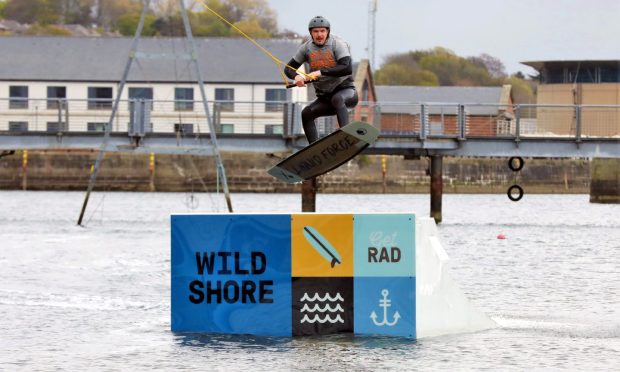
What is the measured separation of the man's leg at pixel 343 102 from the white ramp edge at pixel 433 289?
2.24 metres

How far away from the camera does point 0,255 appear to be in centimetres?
3466

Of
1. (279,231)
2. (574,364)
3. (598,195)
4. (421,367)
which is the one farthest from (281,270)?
(598,195)

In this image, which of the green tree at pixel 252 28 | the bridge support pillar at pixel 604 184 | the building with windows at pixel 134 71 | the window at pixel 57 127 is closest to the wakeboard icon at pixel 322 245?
the window at pixel 57 127

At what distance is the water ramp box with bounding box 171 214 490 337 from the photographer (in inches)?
664

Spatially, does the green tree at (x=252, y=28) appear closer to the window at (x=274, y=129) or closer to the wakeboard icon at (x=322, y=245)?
the window at (x=274, y=129)

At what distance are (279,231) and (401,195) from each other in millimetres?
85045

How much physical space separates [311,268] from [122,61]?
289 feet

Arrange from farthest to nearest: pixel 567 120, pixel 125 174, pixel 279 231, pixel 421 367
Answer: pixel 125 174
pixel 567 120
pixel 279 231
pixel 421 367

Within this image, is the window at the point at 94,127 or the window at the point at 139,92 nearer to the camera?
the window at the point at 94,127

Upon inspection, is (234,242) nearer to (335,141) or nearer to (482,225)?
(335,141)

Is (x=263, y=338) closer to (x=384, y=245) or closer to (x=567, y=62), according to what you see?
(x=384, y=245)

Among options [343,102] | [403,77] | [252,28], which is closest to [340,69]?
[343,102]

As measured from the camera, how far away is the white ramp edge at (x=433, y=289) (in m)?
16.9

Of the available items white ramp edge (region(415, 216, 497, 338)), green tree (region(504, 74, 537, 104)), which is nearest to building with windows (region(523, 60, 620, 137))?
green tree (region(504, 74, 537, 104))
